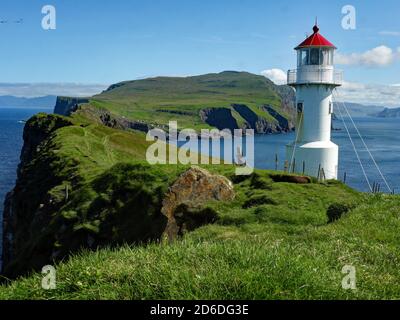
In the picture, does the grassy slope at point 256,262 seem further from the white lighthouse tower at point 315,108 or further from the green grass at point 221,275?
the white lighthouse tower at point 315,108

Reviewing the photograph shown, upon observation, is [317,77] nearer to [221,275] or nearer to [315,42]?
[315,42]

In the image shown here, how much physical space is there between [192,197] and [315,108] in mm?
20475

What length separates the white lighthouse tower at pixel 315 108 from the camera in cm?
3966

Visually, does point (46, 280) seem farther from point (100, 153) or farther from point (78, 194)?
point (100, 153)

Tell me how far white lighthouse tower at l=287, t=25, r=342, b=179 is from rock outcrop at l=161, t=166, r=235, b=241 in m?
17.8

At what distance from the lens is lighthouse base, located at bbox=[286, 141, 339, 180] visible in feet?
130

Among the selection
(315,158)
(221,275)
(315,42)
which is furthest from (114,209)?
(315,42)

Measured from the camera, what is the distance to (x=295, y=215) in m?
19.3

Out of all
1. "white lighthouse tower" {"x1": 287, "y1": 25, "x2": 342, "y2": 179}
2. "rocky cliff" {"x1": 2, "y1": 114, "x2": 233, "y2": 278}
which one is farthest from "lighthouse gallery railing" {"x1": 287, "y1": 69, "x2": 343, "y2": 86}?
"rocky cliff" {"x1": 2, "y1": 114, "x2": 233, "y2": 278}

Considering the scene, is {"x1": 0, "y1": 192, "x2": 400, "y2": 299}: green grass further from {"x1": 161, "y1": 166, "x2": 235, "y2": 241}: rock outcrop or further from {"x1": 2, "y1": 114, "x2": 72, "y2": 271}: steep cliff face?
{"x1": 2, "y1": 114, "x2": 72, "y2": 271}: steep cliff face

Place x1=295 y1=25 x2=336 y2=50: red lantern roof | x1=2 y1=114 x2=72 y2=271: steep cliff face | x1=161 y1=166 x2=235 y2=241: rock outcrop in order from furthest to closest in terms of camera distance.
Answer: x1=295 y1=25 x2=336 y2=50: red lantern roof < x1=2 y1=114 x2=72 y2=271: steep cliff face < x1=161 y1=166 x2=235 y2=241: rock outcrop

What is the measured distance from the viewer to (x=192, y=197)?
2295 cm

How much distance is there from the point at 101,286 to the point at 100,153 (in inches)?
1625
